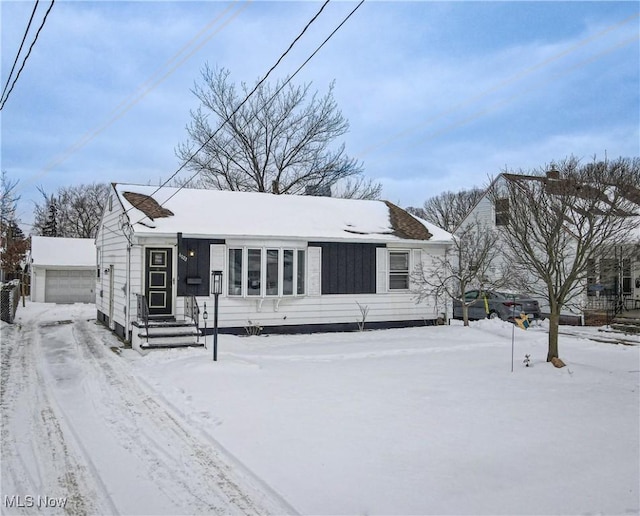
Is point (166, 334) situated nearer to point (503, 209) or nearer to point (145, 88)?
point (145, 88)

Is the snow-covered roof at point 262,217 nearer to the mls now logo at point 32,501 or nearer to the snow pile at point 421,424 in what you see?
the snow pile at point 421,424

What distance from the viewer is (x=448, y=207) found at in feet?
191

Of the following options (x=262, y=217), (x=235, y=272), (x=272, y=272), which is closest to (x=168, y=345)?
(x=235, y=272)

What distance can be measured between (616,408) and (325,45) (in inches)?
255

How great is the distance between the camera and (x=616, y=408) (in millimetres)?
7016

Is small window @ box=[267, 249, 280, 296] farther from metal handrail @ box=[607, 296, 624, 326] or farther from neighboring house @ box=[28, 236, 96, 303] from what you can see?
neighboring house @ box=[28, 236, 96, 303]

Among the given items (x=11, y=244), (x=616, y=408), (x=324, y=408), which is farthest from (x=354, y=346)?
(x=11, y=244)

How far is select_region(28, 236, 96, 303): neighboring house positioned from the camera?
28.5 meters

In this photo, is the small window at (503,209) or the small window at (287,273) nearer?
the small window at (503,209)

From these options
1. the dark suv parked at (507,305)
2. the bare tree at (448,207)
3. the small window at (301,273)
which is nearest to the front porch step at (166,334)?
the small window at (301,273)

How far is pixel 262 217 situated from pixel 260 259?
5.58 feet

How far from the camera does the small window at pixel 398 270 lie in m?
16.0

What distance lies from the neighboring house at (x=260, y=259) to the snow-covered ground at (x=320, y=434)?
9.16 ft

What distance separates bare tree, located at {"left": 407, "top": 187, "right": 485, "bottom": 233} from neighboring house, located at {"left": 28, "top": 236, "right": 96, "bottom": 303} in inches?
1465
